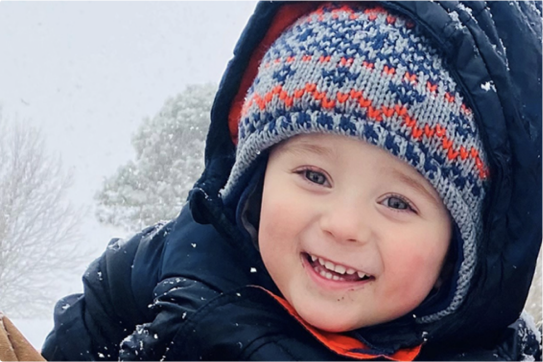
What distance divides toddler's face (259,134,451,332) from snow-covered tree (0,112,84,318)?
6.70ft

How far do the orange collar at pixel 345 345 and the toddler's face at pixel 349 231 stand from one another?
27 mm

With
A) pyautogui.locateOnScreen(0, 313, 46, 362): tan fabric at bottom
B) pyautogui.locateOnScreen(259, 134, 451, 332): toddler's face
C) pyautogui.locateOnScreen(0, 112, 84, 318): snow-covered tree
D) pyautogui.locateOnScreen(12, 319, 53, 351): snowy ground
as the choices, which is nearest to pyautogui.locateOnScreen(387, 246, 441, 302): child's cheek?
pyautogui.locateOnScreen(259, 134, 451, 332): toddler's face

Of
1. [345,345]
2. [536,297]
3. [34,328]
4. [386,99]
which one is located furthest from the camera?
[34,328]

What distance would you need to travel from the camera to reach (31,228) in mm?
2932

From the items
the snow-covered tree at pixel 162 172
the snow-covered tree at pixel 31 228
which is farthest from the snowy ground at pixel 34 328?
the snow-covered tree at pixel 162 172

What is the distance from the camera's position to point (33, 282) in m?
3.21

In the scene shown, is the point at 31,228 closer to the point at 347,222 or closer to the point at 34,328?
the point at 34,328

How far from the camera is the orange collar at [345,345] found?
0.74 metres

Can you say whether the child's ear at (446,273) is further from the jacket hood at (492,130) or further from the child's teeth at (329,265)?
the child's teeth at (329,265)

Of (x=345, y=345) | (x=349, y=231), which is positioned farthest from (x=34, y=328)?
(x=349, y=231)

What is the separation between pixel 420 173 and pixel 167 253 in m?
0.37

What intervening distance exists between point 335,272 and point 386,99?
20 centimetres

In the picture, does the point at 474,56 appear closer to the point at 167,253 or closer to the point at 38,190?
the point at 167,253

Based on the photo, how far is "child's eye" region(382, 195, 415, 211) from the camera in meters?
0.68
